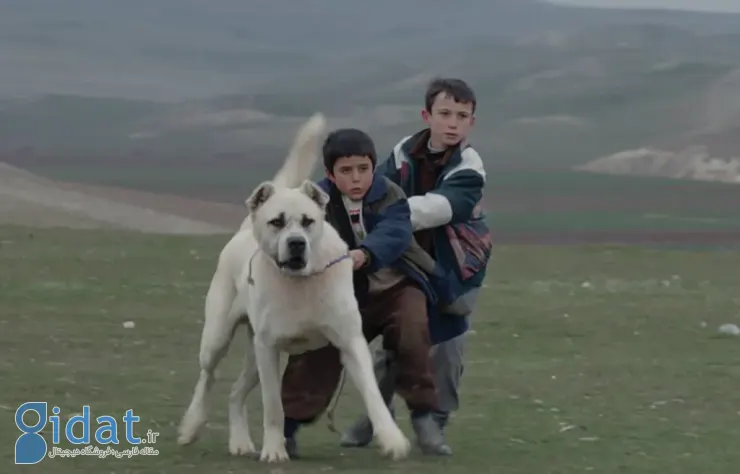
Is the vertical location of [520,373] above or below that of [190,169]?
below

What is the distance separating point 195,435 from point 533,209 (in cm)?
1880

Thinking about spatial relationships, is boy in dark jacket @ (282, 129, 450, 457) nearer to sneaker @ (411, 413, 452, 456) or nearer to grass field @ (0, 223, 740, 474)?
sneaker @ (411, 413, 452, 456)

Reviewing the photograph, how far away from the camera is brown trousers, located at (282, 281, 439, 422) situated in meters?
7.40

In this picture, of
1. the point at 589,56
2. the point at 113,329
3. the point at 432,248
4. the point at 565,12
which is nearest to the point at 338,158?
the point at 432,248

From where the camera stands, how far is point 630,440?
7.83 m

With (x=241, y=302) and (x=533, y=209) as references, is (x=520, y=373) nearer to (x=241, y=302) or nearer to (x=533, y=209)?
A: (x=241, y=302)

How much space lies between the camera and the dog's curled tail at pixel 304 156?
25.1 feet

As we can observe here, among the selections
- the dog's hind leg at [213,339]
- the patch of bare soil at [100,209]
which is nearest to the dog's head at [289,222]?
the dog's hind leg at [213,339]

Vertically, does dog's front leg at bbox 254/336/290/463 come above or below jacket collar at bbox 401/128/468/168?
below

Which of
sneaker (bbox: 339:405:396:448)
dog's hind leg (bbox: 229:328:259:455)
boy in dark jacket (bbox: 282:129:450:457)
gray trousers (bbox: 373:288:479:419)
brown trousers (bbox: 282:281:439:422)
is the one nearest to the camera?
boy in dark jacket (bbox: 282:129:450:457)

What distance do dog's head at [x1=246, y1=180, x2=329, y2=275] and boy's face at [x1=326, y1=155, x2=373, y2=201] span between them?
250mm

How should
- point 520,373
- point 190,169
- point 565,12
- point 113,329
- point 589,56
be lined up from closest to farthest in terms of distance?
point 520,373 < point 113,329 < point 190,169 < point 589,56 < point 565,12

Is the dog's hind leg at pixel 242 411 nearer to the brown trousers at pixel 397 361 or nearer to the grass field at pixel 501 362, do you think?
the grass field at pixel 501 362

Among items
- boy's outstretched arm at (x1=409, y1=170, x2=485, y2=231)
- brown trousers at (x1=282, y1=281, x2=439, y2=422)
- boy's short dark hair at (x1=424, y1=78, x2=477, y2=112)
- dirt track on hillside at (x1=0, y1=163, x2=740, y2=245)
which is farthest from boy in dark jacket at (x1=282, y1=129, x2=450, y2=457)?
dirt track on hillside at (x1=0, y1=163, x2=740, y2=245)
